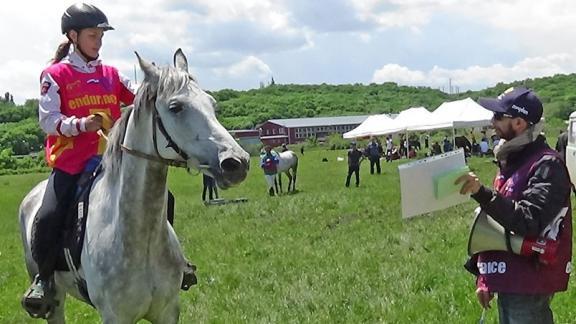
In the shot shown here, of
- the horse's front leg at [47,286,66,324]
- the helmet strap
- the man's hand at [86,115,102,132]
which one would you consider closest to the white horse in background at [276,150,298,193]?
the horse's front leg at [47,286,66,324]

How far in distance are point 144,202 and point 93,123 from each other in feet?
2.36

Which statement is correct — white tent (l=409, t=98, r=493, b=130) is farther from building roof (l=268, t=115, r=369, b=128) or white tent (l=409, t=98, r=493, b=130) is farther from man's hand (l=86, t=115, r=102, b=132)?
building roof (l=268, t=115, r=369, b=128)

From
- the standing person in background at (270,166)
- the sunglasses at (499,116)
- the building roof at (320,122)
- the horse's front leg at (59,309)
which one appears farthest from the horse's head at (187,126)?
the building roof at (320,122)

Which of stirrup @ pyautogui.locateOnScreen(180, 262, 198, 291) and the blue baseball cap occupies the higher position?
the blue baseball cap

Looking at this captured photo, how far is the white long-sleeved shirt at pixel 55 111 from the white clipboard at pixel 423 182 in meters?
2.31

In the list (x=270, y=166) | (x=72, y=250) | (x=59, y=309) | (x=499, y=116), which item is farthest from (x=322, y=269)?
(x=270, y=166)

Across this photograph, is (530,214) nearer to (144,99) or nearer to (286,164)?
(144,99)

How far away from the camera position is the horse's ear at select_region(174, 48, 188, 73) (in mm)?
4789

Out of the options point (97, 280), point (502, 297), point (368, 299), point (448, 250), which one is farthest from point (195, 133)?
point (448, 250)

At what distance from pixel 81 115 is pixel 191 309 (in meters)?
3.53

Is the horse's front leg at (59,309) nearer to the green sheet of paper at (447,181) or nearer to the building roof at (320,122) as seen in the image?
the green sheet of paper at (447,181)

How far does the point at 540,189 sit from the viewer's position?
405 cm

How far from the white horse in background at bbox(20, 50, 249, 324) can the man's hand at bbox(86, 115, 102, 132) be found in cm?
17

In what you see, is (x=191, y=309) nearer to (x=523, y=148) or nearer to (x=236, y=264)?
(x=236, y=264)
